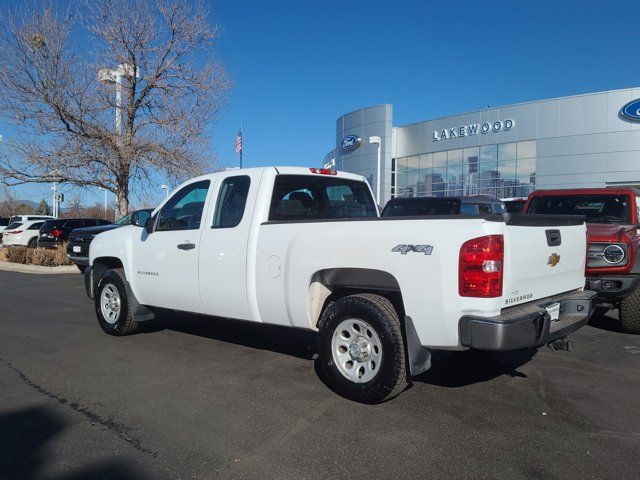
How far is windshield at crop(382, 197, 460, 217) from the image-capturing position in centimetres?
1080

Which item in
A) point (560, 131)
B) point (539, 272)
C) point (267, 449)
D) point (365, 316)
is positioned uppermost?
point (560, 131)

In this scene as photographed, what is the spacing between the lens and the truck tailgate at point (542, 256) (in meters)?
3.86

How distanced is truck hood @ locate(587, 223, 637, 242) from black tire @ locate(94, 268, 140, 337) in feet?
19.3

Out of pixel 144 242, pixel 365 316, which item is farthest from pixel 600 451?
pixel 144 242

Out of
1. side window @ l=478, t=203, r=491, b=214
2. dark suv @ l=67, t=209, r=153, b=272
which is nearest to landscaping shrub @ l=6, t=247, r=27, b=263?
dark suv @ l=67, t=209, r=153, b=272

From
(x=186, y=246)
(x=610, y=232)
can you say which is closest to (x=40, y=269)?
(x=186, y=246)

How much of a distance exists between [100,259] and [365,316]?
14.3ft

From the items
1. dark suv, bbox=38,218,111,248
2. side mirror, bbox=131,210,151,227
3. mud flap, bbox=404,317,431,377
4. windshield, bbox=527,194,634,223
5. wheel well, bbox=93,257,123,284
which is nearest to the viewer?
mud flap, bbox=404,317,431,377

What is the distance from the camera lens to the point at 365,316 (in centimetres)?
425

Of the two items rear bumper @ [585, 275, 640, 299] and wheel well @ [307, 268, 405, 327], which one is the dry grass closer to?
wheel well @ [307, 268, 405, 327]

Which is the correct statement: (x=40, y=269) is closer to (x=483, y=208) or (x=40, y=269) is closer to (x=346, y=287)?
(x=483, y=208)

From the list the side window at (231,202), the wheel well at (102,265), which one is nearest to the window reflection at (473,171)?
the wheel well at (102,265)

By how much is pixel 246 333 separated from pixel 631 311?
497cm

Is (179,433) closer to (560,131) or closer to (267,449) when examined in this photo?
(267,449)
